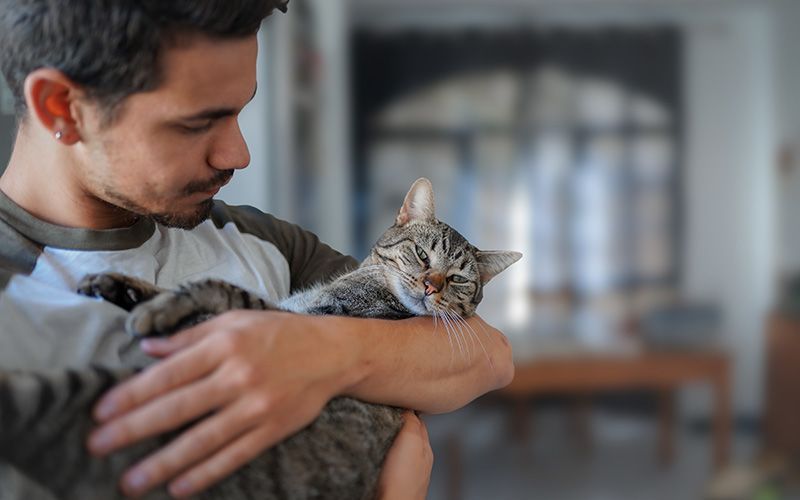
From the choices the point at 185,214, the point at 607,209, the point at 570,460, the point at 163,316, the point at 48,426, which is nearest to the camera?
the point at 48,426

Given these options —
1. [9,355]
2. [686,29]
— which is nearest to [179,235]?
[9,355]

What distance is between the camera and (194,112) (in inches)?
27.9

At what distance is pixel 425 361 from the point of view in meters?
0.83

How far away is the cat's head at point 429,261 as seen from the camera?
1.09 m

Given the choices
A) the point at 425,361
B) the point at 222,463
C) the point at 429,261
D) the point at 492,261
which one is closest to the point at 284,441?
the point at 222,463

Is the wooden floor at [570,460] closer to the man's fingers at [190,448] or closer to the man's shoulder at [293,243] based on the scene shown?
the man's shoulder at [293,243]

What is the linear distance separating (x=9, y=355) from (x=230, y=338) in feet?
0.59

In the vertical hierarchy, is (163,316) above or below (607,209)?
above

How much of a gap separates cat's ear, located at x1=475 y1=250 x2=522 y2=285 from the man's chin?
0.54 metres

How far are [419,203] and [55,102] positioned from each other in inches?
24.7

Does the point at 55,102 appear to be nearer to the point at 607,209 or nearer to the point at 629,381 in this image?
the point at 629,381

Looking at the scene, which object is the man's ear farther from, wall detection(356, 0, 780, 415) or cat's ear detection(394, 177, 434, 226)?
wall detection(356, 0, 780, 415)

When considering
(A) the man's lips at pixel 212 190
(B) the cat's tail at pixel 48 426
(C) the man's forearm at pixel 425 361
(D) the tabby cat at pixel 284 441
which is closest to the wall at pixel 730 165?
(D) the tabby cat at pixel 284 441

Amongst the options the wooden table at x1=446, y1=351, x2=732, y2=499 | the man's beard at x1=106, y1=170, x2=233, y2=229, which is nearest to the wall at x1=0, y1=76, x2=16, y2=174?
the man's beard at x1=106, y1=170, x2=233, y2=229
